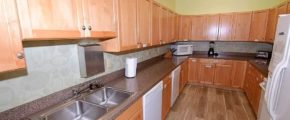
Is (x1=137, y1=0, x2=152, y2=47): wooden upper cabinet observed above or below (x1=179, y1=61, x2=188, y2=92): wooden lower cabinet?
above

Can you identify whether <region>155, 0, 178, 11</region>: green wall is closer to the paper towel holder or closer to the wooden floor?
the wooden floor

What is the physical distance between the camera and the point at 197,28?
3916 millimetres

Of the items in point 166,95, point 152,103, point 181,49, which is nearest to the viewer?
point 152,103

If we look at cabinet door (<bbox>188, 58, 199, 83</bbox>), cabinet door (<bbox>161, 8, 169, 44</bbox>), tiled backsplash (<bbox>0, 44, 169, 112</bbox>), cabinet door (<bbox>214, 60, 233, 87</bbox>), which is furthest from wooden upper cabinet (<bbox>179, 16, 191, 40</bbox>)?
tiled backsplash (<bbox>0, 44, 169, 112</bbox>)

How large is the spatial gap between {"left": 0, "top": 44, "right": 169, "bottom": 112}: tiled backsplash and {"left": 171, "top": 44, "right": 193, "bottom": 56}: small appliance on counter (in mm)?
2877

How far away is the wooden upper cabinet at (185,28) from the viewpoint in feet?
13.1

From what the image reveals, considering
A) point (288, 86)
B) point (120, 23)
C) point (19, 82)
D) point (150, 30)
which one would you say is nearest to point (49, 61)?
point (19, 82)

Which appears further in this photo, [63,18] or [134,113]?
[134,113]

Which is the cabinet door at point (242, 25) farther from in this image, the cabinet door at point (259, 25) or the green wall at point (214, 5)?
the green wall at point (214, 5)

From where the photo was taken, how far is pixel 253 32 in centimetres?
341

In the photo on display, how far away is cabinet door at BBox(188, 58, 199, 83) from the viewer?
3.88 metres

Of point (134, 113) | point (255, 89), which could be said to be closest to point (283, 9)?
point (255, 89)

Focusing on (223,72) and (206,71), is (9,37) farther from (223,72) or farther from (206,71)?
(223,72)

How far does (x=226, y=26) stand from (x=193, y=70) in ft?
4.52
